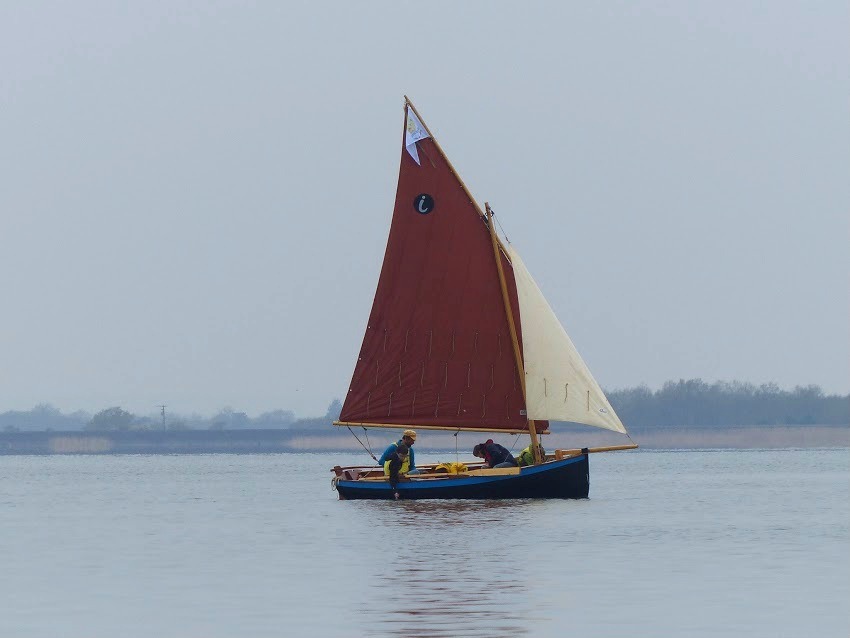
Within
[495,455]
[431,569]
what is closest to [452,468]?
[495,455]

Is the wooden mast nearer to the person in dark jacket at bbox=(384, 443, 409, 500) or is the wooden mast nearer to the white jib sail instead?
the white jib sail

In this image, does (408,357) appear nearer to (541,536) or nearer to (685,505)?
(685,505)

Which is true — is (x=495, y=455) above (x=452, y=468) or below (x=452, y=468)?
above

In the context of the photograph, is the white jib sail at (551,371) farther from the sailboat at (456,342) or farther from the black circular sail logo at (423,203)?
the black circular sail logo at (423,203)

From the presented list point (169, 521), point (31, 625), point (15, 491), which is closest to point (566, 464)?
point (169, 521)

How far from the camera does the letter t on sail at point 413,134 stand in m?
59.3

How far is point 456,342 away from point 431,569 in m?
24.6

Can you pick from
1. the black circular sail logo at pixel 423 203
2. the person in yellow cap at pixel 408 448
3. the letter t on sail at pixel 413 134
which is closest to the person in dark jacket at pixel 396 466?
the person in yellow cap at pixel 408 448

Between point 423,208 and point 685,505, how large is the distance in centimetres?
1440

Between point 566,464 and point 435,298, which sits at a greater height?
point 435,298

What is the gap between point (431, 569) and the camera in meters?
34.3

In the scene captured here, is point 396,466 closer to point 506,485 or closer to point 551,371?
point 506,485

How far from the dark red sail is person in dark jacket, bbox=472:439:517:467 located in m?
1.65

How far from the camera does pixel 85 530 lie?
49.8 meters
